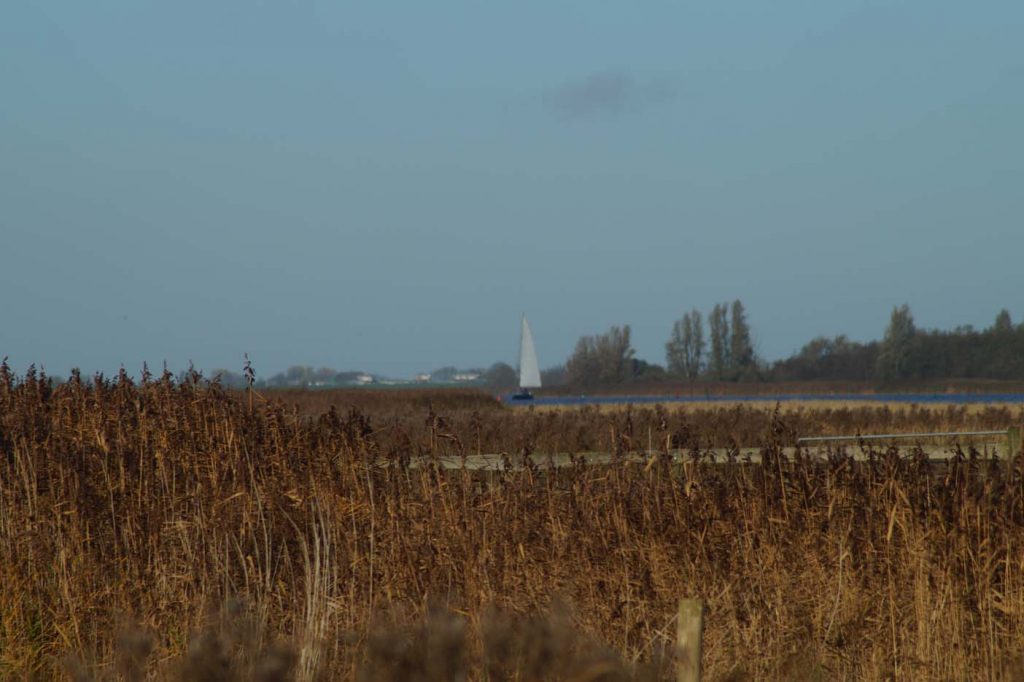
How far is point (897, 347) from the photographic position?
90.8 m

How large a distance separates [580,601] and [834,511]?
78.5 inches

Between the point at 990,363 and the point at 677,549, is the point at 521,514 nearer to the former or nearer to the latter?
the point at 677,549

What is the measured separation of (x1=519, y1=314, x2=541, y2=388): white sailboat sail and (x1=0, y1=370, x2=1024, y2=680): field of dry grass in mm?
76032

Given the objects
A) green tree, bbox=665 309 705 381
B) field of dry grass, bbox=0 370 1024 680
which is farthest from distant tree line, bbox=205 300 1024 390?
field of dry grass, bbox=0 370 1024 680

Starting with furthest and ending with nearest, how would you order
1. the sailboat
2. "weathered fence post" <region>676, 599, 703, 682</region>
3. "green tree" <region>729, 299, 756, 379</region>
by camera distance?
1. "green tree" <region>729, 299, 756, 379</region>
2. the sailboat
3. "weathered fence post" <region>676, 599, 703, 682</region>

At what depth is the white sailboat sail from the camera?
279 ft

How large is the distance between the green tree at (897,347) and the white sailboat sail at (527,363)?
28794 millimetres

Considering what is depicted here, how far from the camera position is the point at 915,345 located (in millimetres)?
90312

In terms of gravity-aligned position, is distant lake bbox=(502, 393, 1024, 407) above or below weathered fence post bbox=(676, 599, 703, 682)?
above

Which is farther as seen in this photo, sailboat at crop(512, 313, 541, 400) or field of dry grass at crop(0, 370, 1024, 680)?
sailboat at crop(512, 313, 541, 400)

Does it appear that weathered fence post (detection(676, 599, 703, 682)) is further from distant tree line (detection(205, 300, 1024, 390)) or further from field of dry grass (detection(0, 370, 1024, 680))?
distant tree line (detection(205, 300, 1024, 390))

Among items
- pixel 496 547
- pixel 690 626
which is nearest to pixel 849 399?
pixel 496 547

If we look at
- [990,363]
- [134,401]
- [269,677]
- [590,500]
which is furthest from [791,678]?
[990,363]

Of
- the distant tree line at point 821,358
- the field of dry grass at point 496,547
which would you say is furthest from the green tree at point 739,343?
the field of dry grass at point 496,547
